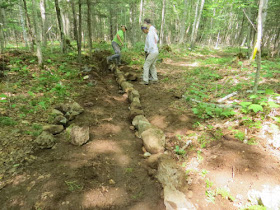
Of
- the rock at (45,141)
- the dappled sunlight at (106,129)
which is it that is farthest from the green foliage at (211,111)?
the rock at (45,141)

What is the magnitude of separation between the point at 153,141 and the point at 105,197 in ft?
4.07

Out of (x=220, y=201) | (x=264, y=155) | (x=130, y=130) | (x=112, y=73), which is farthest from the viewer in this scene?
(x=112, y=73)

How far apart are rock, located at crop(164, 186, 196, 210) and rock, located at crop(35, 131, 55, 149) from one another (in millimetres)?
2080

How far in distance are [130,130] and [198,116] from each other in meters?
1.66

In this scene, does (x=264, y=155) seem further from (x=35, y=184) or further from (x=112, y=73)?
(x=112, y=73)

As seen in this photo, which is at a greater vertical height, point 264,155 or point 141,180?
point 264,155

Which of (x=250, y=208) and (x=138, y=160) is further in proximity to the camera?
(x=138, y=160)

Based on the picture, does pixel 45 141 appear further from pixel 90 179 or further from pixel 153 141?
pixel 153 141

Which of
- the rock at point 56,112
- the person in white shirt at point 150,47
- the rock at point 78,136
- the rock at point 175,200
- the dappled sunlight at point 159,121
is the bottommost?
the rock at point 175,200

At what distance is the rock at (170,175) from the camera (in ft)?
7.01

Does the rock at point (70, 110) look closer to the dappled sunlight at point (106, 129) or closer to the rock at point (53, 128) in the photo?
the rock at point (53, 128)

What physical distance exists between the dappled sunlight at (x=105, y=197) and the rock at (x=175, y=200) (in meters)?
0.53

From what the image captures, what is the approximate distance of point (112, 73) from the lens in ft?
25.5

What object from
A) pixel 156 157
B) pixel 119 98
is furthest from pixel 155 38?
pixel 156 157
